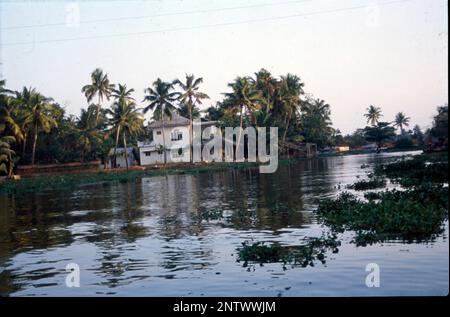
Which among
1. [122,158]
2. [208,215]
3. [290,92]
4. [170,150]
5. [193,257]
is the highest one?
[290,92]

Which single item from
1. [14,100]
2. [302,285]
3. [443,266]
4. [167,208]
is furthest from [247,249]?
[14,100]

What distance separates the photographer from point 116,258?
1097 cm

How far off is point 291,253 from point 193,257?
84.3 inches

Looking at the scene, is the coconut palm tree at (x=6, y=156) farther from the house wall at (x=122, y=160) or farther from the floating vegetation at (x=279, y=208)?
the floating vegetation at (x=279, y=208)

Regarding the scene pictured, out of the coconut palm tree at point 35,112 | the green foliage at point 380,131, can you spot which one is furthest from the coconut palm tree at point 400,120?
the coconut palm tree at point 35,112

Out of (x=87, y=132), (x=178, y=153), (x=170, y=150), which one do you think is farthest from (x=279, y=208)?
(x=170, y=150)

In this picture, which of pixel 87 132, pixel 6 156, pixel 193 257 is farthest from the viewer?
pixel 87 132

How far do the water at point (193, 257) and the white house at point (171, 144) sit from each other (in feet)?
144

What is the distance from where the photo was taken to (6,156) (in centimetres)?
4266

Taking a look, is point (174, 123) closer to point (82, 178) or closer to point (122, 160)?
point (122, 160)

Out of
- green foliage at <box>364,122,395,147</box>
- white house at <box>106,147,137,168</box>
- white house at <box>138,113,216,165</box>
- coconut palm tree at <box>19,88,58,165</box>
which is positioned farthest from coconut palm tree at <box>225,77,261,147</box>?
green foliage at <box>364,122,395,147</box>

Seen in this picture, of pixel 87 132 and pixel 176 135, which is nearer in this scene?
pixel 87 132

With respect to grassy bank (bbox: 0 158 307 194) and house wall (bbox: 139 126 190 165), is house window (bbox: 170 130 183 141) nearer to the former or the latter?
house wall (bbox: 139 126 190 165)
